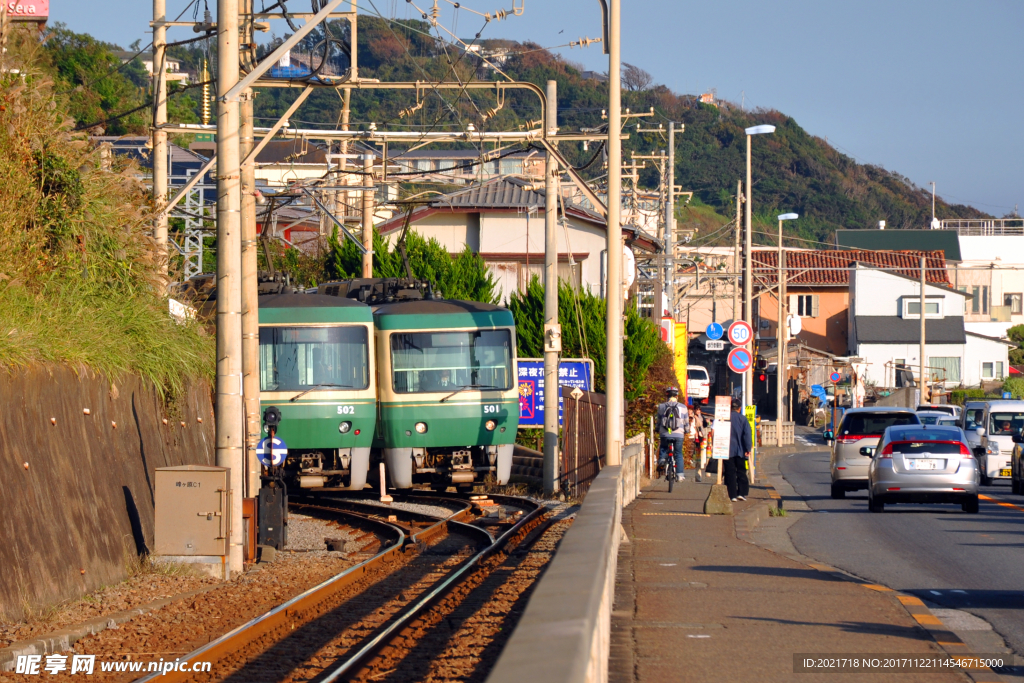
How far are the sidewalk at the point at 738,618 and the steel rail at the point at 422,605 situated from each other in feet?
5.31

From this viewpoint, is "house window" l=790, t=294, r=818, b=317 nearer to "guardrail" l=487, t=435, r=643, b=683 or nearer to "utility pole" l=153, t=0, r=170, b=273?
"utility pole" l=153, t=0, r=170, b=273

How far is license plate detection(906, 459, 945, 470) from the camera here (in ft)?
64.5

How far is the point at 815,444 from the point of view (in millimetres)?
54281

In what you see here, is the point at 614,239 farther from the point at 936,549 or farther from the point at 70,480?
the point at 70,480

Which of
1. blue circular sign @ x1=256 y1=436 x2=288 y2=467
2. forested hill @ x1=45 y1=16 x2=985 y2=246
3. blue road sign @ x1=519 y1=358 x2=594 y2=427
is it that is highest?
forested hill @ x1=45 y1=16 x2=985 y2=246

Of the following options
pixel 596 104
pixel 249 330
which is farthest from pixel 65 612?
pixel 596 104

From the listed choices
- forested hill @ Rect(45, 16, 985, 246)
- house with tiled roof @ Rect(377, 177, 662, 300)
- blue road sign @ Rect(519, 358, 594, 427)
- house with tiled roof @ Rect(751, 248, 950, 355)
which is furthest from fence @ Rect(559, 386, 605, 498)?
forested hill @ Rect(45, 16, 985, 246)

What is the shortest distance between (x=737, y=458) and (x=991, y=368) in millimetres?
57725

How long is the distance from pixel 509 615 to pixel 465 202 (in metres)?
33.8

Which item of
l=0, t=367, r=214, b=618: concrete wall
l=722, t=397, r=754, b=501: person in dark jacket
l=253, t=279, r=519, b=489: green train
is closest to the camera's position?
l=0, t=367, r=214, b=618: concrete wall

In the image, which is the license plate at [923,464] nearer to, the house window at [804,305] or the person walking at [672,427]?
the person walking at [672,427]

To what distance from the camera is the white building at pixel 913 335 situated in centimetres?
7294

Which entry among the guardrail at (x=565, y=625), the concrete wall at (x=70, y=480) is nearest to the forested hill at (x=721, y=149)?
the concrete wall at (x=70, y=480)

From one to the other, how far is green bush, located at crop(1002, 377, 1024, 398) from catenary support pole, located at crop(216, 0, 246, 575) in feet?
189
